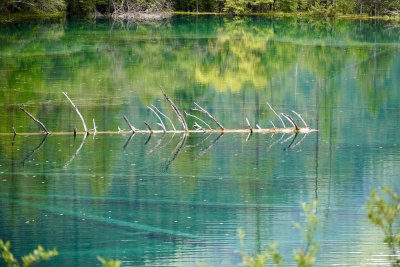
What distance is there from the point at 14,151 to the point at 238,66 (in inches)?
625

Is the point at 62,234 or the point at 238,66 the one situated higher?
the point at 238,66

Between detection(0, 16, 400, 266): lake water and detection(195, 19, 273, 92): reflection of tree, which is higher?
detection(195, 19, 273, 92): reflection of tree

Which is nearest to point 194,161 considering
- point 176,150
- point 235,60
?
point 176,150

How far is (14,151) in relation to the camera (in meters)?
16.9

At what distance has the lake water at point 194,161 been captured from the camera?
38.5 ft

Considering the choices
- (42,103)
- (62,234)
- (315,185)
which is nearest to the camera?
(62,234)

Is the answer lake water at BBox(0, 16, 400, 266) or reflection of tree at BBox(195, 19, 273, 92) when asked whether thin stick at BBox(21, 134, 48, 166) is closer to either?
lake water at BBox(0, 16, 400, 266)

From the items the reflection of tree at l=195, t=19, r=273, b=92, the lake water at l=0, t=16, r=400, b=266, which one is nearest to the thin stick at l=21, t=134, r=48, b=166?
the lake water at l=0, t=16, r=400, b=266

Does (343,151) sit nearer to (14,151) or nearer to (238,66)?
(14,151)

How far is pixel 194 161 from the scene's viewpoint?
16.4m

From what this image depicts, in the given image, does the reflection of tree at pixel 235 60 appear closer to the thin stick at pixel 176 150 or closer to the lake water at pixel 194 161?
the lake water at pixel 194 161

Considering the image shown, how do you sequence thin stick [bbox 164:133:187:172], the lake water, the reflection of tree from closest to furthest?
1. the lake water
2. thin stick [bbox 164:133:187:172]
3. the reflection of tree

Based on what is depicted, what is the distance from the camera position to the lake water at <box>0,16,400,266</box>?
11750 millimetres

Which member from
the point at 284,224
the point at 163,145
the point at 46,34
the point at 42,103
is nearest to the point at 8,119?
the point at 42,103
